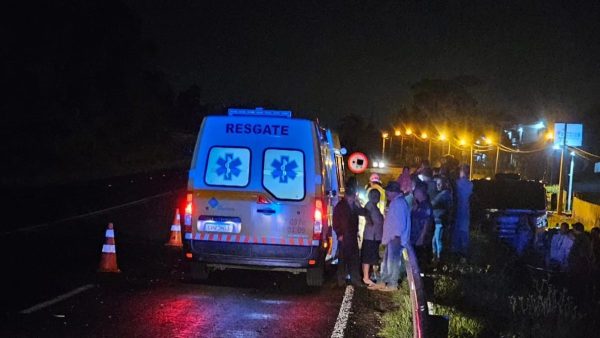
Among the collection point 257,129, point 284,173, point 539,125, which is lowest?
point 284,173

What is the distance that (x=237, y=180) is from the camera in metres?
9.42

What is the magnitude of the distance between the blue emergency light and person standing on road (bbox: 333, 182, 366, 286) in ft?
4.87

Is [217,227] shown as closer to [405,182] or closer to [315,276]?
[315,276]

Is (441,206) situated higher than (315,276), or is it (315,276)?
(441,206)

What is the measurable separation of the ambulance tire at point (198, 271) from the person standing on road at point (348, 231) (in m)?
1.91

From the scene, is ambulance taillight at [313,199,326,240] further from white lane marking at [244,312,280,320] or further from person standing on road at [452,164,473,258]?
person standing on road at [452,164,473,258]

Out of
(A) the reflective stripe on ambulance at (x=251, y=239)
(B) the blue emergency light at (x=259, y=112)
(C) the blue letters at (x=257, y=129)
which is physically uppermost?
(B) the blue emergency light at (x=259, y=112)

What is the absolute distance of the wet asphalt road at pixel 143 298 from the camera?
7453 mm

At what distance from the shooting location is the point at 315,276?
984 centimetres

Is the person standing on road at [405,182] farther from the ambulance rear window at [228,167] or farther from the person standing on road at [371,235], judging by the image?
the ambulance rear window at [228,167]

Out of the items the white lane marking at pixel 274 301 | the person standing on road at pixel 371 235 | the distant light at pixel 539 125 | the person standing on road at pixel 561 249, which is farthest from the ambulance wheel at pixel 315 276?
the distant light at pixel 539 125

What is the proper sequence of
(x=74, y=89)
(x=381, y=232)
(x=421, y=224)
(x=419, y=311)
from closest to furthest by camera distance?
1. (x=419, y=311)
2. (x=381, y=232)
3. (x=421, y=224)
4. (x=74, y=89)

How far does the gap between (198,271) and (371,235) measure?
8.26 ft

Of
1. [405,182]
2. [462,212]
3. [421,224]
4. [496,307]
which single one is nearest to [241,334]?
[496,307]
